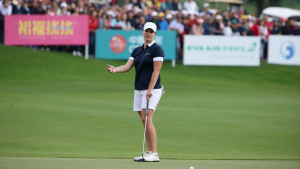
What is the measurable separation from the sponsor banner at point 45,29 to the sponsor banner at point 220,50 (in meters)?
4.60

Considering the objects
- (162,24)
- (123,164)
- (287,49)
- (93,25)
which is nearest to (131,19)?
(162,24)

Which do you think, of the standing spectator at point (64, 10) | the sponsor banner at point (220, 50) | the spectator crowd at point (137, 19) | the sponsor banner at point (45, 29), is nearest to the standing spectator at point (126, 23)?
the spectator crowd at point (137, 19)

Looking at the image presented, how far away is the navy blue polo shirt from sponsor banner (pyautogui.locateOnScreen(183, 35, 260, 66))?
1908 centimetres

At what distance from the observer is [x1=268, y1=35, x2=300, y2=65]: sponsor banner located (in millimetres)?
30594

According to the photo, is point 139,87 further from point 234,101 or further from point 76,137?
point 234,101

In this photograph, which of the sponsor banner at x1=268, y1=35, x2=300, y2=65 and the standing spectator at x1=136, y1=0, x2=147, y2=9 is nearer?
the sponsor banner at x1=268, y1=35, x2=300, y2=65

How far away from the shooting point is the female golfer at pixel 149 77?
9531 mm

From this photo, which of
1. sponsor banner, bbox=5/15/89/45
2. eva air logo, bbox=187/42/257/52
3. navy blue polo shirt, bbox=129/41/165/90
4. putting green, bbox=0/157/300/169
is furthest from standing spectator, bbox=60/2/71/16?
putting green, bbox=0/157/300/169

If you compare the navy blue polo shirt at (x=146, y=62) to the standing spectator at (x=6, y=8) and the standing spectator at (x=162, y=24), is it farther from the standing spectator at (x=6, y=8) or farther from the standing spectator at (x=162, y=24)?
the standing spectator at (x=162, y=24)

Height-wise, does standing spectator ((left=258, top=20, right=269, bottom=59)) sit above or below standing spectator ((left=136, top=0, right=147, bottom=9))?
below

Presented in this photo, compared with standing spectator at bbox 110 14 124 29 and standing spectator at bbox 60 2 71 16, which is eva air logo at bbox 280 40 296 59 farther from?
standing spectator at bbox 60 2 71 16

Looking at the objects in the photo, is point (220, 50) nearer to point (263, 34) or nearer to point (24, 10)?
point (263, 34)

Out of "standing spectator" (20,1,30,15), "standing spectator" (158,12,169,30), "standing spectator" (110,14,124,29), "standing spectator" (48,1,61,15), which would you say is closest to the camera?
"standing spectator" (20,1,30,15)

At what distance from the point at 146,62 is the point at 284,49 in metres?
22.1
